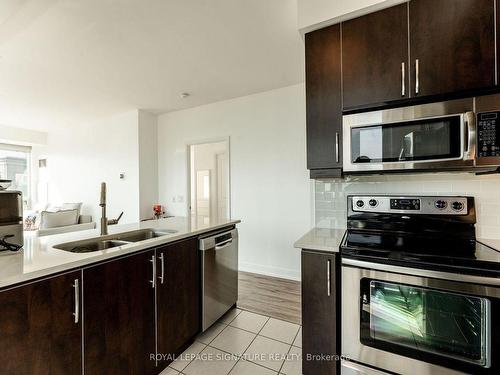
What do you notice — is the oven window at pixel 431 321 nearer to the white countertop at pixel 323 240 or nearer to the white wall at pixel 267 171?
the white countertop at pixel 323 240

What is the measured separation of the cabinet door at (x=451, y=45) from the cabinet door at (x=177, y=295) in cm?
186

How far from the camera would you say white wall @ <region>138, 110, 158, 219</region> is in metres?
4.48

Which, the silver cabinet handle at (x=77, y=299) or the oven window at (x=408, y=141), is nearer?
the silver cabinet handle at (x=77, y=299)

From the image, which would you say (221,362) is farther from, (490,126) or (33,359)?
(490,126)

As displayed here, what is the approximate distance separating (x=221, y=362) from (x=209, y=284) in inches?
21.8

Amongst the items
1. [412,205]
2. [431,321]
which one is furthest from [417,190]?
[431,321]

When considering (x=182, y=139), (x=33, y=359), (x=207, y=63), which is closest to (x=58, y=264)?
(x=33, y=359)

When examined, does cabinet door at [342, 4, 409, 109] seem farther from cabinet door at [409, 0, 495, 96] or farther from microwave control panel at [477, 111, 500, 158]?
microwave control panel at [477, 111, 500, 158]

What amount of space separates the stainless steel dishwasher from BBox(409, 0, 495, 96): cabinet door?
179cm

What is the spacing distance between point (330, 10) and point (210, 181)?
4286 mm

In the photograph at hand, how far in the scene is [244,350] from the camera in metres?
1.93

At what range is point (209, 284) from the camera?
209 centimetres

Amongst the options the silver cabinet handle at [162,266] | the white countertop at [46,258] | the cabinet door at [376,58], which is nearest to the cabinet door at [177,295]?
the silver cabinet handle at [162,266]

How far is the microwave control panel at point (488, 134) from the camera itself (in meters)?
1.31
